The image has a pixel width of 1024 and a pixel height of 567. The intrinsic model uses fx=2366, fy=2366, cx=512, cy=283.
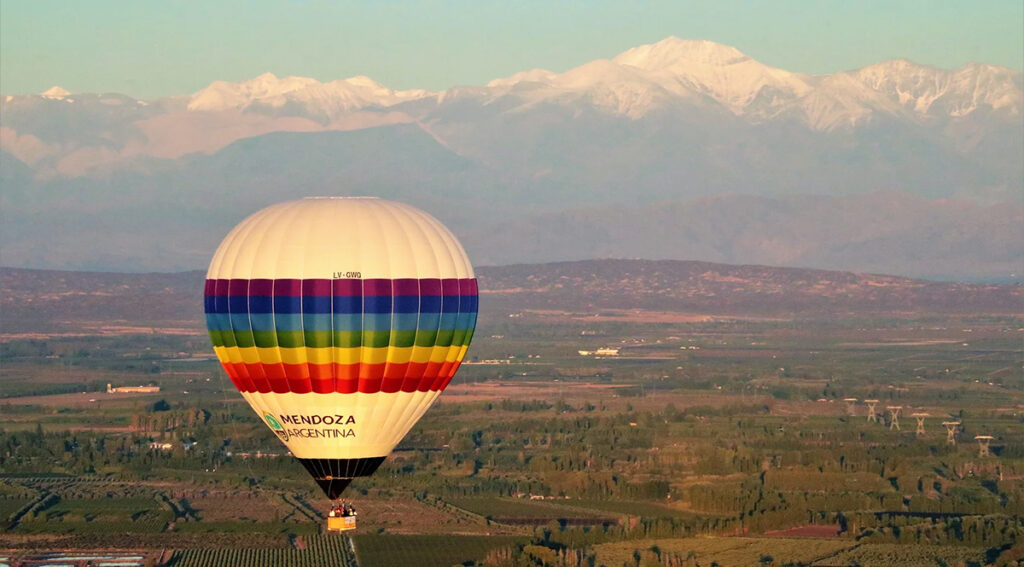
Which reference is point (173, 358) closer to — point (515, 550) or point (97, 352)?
point (97, 352)

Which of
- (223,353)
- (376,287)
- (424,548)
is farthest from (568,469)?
(376,287)

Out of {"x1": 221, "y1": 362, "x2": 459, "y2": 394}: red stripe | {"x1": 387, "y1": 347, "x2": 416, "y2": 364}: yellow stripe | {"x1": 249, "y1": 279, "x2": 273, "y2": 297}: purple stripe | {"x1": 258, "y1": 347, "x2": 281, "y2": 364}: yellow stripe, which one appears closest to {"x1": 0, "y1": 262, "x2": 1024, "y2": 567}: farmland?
{"x1": 221, "y1": 362, "x2": 459, "y2": 394}: red stripe

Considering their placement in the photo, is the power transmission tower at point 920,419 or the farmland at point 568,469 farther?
the power transmission tower at point 920,419

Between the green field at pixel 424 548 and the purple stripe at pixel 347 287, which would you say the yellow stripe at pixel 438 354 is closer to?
the purple stripe at pixel 347 287

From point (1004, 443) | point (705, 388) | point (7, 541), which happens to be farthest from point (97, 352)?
point (7, 541)

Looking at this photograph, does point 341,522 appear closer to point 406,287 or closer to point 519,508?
point 406,287

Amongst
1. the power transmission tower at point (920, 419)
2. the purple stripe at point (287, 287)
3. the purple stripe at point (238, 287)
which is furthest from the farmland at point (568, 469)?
the purple stripe at point (287, 287)
